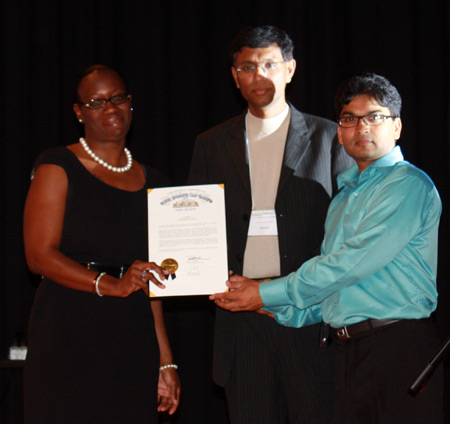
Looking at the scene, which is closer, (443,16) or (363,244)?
(363,244)

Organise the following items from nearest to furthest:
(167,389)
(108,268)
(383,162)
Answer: (383,162) → (108,268) → (167,389)

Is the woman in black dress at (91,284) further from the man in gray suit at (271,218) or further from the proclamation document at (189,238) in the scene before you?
the man in gray suit at (271,218)

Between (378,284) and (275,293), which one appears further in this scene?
(275,293)

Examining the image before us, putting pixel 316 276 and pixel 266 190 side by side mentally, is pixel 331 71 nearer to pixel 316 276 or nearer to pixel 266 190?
pixel 266 190

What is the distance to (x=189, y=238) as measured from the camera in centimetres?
256

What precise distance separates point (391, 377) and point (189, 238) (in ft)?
3.31

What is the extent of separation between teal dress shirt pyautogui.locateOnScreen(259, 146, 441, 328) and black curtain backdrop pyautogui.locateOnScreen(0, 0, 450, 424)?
5.21ft

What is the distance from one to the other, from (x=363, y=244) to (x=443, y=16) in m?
2.36

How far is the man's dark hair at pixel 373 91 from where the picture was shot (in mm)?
2486

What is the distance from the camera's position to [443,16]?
3865mm

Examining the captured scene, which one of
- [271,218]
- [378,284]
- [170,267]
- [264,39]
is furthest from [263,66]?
[378,284]

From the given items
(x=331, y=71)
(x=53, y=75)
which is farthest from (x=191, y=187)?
(x=53, y=75)

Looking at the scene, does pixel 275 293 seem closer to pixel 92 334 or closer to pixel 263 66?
pixel 92 334

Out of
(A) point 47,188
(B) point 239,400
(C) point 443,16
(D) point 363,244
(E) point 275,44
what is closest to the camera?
(D) point 363,244
